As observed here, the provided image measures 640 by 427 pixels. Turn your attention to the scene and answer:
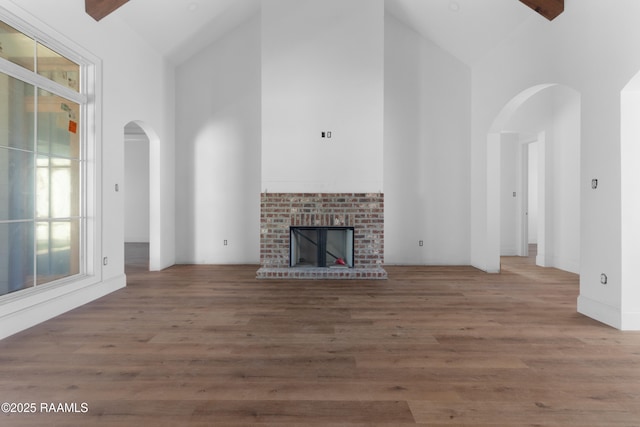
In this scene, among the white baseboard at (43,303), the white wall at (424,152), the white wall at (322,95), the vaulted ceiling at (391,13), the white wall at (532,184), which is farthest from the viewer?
the white wall at (532,184)

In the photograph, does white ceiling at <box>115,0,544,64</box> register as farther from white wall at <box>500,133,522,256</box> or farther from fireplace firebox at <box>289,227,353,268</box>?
fireplace firebox at <box>289,227,353,268</box>

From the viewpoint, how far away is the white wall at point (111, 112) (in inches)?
120

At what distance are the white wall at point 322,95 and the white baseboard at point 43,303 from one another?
8.33 feet

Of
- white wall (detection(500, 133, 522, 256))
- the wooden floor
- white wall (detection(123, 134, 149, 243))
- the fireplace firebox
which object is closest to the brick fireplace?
the fireplace firebox

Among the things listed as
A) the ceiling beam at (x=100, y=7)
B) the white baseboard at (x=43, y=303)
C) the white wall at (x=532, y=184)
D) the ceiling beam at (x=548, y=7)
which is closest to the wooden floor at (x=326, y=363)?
the white baseboard at (x=43, y=303)

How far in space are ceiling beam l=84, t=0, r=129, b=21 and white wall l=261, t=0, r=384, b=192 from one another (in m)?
1.94

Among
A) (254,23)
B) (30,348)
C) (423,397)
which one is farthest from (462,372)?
(254,23)

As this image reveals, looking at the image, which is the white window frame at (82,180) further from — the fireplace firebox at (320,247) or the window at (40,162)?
the fireplace firebox at (320,247)

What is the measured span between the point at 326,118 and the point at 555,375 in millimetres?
4104

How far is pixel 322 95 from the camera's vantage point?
5117mm

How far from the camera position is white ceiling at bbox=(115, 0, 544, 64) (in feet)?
14.3

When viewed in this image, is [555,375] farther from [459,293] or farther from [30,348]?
[30,348]

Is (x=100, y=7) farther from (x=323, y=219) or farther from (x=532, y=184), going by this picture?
(x=532, y=184)

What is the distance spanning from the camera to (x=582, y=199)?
3.27m
